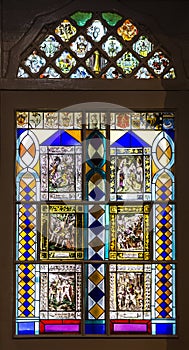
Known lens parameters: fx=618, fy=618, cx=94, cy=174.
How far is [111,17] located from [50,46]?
301 mm

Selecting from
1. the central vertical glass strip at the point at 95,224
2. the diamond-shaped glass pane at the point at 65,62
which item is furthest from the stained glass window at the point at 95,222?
the diamond-shaped glass pane at the point at 65,62

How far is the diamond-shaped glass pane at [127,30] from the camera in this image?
2.75 m

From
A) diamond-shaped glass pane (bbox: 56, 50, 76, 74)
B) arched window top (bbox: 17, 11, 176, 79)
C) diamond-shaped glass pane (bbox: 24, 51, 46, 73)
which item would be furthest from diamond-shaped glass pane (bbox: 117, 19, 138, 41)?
diamond-shaped glass pane (bbox: 24, 51, 46, 73)

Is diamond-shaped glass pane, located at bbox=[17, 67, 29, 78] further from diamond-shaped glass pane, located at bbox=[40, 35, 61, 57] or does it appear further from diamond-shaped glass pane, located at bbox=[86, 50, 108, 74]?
diamond-shaped glass pane, located at bbox=[86, 50, 108, 74]

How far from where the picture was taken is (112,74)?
8.96ft

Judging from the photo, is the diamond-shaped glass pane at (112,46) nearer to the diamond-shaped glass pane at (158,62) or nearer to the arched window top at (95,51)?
the arched window top at (95,51)

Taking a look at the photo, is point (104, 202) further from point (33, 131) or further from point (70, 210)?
point (33, 131)

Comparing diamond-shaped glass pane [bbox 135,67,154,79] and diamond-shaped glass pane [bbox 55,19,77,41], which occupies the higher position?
diamond-shaped glass pane [bbox 55,19,77,41]

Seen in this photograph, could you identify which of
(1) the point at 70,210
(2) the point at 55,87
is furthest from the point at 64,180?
(2) the point at 55,87

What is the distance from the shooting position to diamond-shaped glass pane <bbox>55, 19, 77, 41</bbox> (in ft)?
9.00

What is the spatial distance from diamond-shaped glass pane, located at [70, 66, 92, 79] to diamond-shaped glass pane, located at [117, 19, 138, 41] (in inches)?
9.1

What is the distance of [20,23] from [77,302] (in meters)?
1.25

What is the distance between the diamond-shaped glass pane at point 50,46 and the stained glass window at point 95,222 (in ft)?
0.19

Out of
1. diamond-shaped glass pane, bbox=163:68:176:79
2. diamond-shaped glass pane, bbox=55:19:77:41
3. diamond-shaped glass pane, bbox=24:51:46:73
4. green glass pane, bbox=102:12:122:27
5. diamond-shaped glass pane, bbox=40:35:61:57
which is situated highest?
green glass pane, bbox=102:12:122:27
